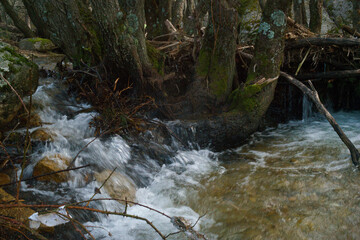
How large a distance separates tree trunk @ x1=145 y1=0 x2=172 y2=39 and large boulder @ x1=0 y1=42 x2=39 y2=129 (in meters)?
4.64

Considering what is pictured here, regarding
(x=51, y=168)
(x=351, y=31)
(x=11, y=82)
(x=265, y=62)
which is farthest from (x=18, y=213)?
(x=351, y=31)

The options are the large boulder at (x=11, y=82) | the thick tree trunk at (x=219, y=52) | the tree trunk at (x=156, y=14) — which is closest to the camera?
the large boulder at (x=11, y=82)

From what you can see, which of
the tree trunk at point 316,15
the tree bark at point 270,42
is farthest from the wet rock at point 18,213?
the tree trunk at point 316,15

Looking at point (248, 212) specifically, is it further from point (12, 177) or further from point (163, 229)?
point (12, 177)

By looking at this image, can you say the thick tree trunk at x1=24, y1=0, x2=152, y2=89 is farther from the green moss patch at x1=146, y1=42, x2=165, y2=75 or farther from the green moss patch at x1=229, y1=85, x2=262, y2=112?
the green moss patch at x1=229, y1=85, x2=262, y2=112

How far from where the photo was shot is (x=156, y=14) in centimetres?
804

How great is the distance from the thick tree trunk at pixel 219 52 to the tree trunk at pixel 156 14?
3235mm

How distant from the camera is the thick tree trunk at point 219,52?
4559 mm

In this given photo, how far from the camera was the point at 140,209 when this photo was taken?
3.09 metres

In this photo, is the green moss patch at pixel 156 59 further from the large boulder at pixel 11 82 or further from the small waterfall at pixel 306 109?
the small waterfall at pixel 306 109

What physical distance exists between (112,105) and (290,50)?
4.11m

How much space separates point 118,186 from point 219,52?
2914mm

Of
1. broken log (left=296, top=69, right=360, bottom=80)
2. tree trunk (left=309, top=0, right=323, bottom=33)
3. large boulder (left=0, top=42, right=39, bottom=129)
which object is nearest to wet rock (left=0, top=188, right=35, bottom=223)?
large boulder (left=0, top=42, right=39, bottom=129)

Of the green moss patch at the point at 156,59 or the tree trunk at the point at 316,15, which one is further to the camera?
the tree trunk at the point at 316,15
